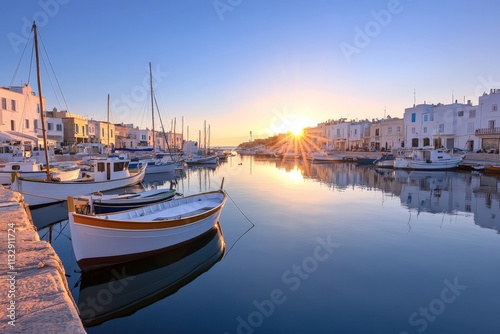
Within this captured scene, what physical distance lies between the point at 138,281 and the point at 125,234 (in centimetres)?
140

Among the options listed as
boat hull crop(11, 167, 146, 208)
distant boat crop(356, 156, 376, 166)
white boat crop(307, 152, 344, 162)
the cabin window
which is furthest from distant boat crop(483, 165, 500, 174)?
boat hull crop(11, 167, 146, 208)

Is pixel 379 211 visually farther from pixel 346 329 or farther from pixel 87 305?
pixel 87 305

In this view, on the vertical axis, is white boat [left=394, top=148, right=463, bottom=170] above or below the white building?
below

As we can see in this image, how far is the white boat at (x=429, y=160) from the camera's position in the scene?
145 feet

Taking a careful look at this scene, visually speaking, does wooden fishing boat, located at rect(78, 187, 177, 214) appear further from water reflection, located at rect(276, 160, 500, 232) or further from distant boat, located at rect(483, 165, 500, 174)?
distant boat, located at rect(483, 165, 500, 174)

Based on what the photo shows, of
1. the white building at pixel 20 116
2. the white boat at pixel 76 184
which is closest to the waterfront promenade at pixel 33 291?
the white boat at pixel 76 184

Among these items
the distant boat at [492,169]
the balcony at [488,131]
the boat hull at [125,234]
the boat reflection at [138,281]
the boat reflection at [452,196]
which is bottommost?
the boat reflection at [138,281]

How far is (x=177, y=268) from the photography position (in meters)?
9.98

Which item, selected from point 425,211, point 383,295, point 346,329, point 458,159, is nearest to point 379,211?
point 425,211

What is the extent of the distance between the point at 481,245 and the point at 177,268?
38.1 ft

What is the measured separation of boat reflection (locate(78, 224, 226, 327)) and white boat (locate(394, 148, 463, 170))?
42303 mm

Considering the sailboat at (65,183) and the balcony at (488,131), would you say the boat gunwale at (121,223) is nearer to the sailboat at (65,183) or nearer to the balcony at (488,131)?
the sailboat at (65,183)

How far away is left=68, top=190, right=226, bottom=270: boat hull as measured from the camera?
8688 mm

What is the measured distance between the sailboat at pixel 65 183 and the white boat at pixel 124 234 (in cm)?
983
